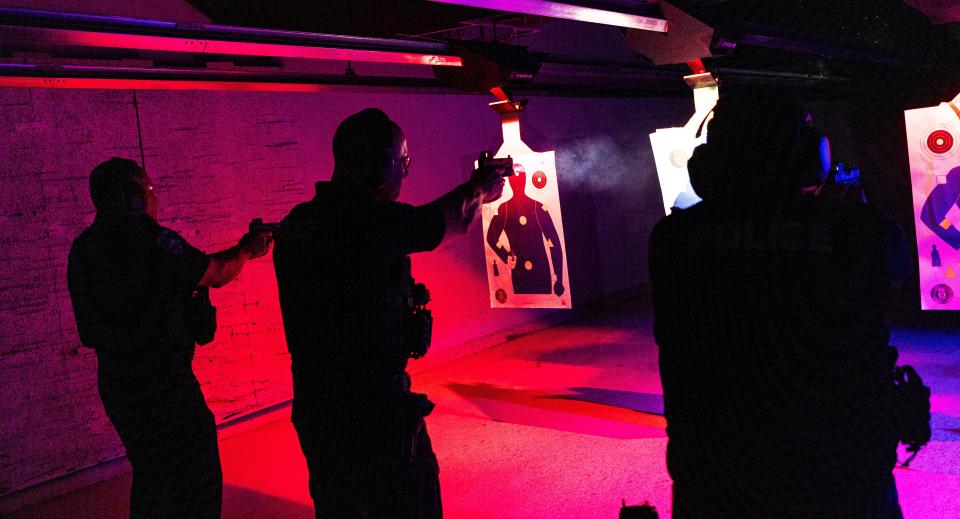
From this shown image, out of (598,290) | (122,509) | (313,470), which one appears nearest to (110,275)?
(313,470)

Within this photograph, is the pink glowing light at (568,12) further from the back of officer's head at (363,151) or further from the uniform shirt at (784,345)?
the uniform shirt at (784,345)

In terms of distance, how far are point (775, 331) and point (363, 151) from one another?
124cm

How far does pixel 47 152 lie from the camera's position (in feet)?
14.0

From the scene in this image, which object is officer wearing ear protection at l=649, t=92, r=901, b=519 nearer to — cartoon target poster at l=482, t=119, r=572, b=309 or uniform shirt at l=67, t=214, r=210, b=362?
uniform shirt at l=67, t=214, r=210, b=362

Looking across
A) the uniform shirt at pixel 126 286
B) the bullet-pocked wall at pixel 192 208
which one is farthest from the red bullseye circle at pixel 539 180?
the uniform shirt at pixel 126 286

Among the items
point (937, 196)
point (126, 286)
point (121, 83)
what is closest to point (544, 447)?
point (126, 286)

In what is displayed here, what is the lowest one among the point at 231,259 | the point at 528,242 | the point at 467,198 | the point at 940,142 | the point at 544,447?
the point at 544,447

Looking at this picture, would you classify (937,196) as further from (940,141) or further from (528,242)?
(528,242)

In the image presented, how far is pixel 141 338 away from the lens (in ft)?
8.84

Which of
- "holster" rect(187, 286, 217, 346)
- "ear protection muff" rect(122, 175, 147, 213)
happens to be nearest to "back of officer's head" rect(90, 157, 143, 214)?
"ear protection muff" rect(122, 175, 147, 213)

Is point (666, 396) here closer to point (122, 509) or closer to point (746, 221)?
point (746, 221)

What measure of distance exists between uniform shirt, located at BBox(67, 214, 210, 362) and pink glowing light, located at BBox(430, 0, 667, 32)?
1.42 m

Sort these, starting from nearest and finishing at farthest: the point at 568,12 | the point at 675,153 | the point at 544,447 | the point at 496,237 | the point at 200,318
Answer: the point at 568,12, the point at 200,318, the point at 675,153, the point at 544,447, the point at 496,237

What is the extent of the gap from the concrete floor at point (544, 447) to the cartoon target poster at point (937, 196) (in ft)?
2.12
